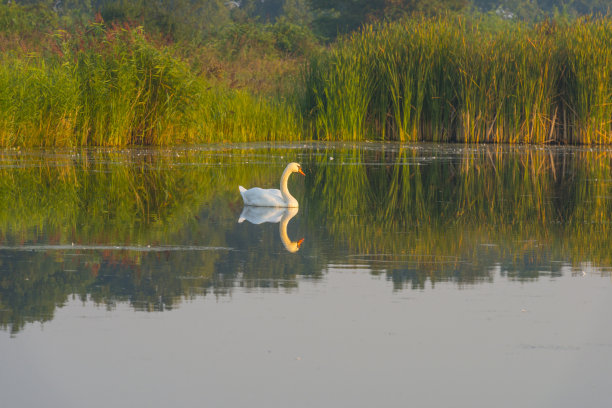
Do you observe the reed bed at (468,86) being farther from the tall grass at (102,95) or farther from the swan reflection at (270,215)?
the swan reflection at (270,215)

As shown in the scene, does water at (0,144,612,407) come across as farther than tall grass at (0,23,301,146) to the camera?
No

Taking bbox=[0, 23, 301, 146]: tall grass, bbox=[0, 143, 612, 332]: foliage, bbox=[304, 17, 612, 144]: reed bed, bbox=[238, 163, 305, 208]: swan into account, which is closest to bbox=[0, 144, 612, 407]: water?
bbox=[0, 143, 612, 332]: foliage

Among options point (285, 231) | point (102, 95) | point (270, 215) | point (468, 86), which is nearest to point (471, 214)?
point (270, 215)

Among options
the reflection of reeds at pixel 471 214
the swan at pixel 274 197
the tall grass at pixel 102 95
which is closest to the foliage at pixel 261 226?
the reflection of reeds at pixel 471 214

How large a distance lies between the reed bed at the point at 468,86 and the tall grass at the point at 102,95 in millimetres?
3418

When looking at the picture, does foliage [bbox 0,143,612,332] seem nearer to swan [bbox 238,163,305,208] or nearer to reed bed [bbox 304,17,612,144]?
swan [bbox 238,163,305,208]

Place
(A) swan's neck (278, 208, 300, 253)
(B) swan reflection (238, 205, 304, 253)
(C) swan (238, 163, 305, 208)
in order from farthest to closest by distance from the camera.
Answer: (C) swan (238, 163, 305, 208)
(B) swan reflection (238, 205, 304, 253)
(A) swan's neck (278, 208, 300, 253)

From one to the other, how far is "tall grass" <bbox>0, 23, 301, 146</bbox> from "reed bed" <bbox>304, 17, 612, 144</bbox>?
3.42m

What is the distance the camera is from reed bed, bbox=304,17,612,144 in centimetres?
2155

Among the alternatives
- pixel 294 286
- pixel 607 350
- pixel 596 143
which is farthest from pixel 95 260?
pixel 596 143

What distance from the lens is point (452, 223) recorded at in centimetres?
912

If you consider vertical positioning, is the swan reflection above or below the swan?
below

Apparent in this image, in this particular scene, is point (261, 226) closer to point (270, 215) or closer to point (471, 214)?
point (270, 215)

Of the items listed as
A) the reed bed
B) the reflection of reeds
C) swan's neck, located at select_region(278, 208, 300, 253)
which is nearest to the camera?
the reflection of reeds
